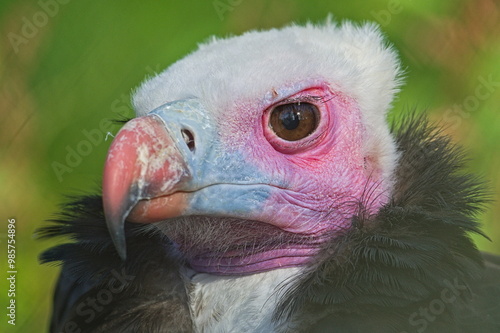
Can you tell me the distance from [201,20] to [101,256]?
8.00 feet

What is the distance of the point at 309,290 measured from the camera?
6.75 feet

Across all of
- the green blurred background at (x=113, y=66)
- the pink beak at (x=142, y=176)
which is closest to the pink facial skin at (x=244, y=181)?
the pink beak at (x=142, y=176)

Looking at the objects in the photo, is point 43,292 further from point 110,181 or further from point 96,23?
point 110,181

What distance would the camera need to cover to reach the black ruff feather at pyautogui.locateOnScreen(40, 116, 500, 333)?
201 centimetres

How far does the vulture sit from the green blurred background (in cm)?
190

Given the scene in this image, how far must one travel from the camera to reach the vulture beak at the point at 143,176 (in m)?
1.89

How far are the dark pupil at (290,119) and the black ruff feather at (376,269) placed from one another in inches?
14.4

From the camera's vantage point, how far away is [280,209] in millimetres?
2254

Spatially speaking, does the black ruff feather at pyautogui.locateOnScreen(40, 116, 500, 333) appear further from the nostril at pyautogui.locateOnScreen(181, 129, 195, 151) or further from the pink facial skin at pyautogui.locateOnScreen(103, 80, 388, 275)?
the nostril at pyautogui.locateOnScreen(181, 129, 195, 151)

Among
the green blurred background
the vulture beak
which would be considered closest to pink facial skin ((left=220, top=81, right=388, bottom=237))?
the vulture beak

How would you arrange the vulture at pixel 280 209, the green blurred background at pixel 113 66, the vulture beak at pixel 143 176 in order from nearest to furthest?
the vulture beak at pixel 143 176 → the vulture at pixel 280 209 → the green blurred background at pixel 113 66

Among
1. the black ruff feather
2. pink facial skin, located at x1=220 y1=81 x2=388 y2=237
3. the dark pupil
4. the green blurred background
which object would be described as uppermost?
the green blurred background

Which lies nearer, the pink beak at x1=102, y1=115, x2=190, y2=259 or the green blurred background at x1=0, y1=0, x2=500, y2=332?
the pink beak at x1=102, y1=115, x2=190, y2=259

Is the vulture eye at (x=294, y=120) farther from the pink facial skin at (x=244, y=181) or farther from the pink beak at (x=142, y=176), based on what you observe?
the pink beak at (x=142, y=176)
